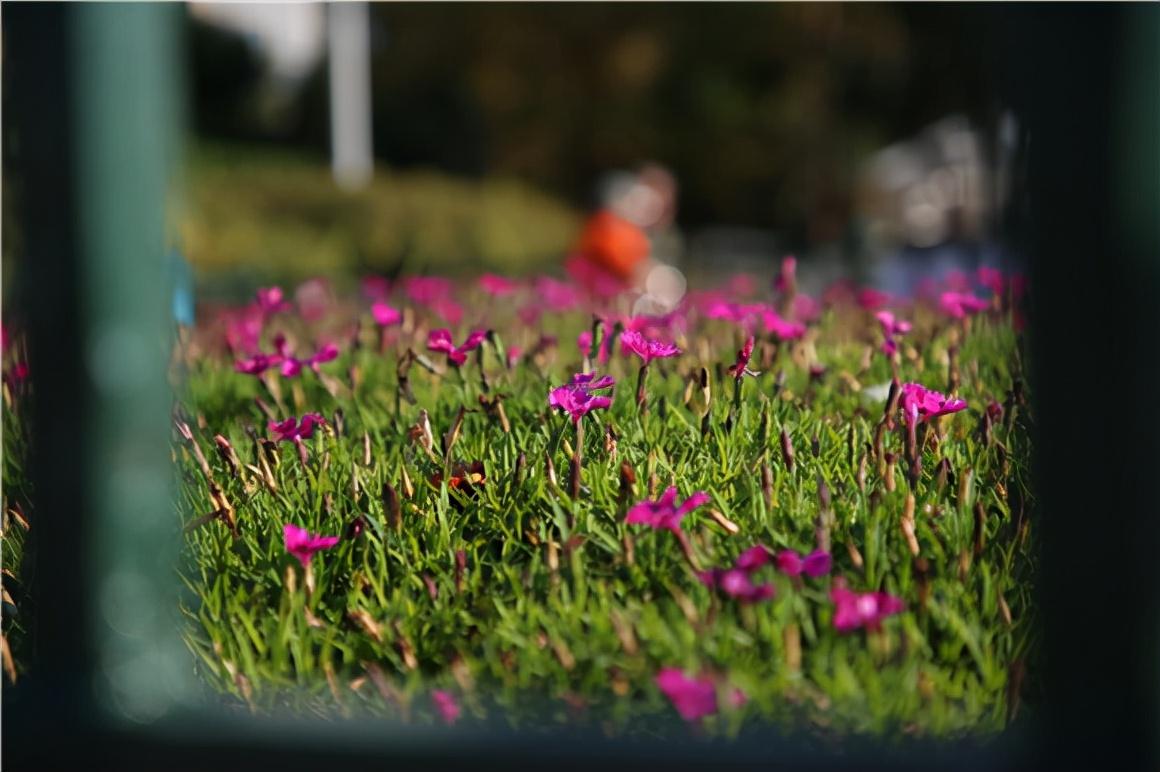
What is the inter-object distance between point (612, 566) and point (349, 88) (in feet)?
53.8

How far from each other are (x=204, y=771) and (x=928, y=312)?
2733mm

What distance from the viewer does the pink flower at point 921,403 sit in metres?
1.95

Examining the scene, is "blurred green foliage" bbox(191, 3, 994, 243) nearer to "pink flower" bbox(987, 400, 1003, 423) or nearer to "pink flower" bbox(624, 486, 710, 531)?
"pink flower" bbox(987, 400, 1003, 423)

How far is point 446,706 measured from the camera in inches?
61.6

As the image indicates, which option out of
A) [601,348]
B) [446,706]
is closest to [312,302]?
[601,348]

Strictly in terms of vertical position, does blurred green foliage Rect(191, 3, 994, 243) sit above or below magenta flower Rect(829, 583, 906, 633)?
above

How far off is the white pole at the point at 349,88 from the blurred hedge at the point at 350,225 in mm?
1396

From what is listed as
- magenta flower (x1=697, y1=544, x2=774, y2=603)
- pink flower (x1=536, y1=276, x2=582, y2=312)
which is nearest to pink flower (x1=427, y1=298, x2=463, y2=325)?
pink flower (x1=536, y1=276, x2=582, y2=312)

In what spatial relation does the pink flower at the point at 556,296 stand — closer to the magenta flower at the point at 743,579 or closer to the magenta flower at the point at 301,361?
the magenta flower at the point at 301,361

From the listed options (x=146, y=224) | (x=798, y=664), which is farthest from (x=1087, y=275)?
(x=146, y=224)

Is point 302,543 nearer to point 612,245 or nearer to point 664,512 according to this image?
point 664,512

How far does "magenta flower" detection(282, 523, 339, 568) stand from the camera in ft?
5.68

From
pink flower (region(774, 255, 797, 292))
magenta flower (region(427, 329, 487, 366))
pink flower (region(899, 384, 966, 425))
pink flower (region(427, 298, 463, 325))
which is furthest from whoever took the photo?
pink flower (region(427, 298, 463, 325))

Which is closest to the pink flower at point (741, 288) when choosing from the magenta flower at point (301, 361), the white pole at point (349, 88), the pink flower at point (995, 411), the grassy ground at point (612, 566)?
the grassy ground at point (612, 566)
